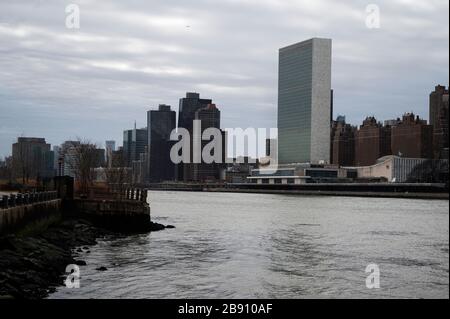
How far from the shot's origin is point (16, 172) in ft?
440

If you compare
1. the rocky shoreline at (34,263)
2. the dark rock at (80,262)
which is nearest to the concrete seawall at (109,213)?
the rocky shoreline at (34,263)

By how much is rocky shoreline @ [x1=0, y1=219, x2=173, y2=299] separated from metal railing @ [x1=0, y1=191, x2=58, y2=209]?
2188 millimetres

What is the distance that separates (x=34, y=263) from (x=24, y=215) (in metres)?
10.8

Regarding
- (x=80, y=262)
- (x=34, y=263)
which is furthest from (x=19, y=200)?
(x=34, y=263)

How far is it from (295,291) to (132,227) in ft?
103

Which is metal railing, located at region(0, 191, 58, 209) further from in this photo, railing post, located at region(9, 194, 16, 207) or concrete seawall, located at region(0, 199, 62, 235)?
concrete seawall, located at region(0, 199, 62, 235)

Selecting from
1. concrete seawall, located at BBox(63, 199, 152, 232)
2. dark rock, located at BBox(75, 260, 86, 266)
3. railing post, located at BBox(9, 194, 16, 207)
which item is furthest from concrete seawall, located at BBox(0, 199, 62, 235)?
concrete seawall, located at BBox(63, 199, 152, 232)

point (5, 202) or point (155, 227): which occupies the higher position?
point (5, 202)

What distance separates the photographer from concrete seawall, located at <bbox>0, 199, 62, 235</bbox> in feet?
113

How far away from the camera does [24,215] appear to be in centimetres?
3962

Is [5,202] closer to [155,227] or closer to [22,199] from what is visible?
[22,199]
